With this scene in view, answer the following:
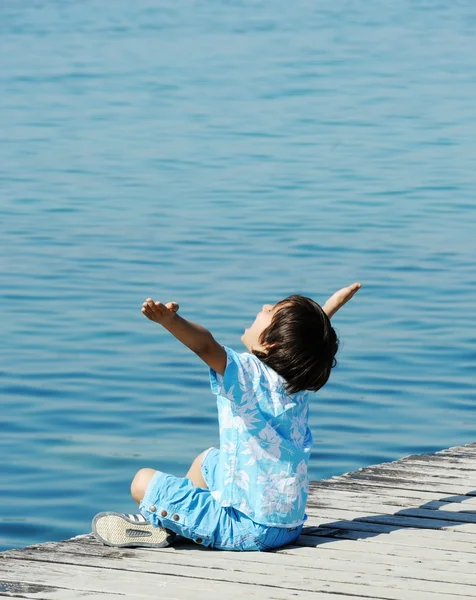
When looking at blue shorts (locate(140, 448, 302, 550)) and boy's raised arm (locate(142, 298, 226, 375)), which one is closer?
boy's raised arm (locate(142, 298, 226, 375))

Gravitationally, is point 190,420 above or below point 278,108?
below

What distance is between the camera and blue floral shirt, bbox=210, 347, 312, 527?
4.96 m


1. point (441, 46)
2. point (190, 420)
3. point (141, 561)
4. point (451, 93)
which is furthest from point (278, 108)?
point (141, 561)

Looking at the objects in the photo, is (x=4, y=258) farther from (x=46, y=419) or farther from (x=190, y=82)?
(x=190, y=82)

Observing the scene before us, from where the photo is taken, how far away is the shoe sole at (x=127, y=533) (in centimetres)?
509

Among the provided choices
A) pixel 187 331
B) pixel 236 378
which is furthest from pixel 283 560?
pixel 187 331

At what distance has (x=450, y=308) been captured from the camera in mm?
11633

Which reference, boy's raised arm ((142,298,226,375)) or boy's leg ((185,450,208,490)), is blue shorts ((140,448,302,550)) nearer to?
boy's leg ((185,450,208,490))

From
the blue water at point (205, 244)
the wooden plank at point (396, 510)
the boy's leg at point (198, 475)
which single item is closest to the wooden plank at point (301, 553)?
the boy's leg at point (198, 475)

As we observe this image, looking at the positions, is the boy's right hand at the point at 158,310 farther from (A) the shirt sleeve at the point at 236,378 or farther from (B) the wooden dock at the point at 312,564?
(B) the wooden dock at the point at 312,564

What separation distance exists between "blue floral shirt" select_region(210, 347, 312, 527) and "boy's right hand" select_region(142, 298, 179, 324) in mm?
419

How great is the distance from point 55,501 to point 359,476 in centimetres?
199

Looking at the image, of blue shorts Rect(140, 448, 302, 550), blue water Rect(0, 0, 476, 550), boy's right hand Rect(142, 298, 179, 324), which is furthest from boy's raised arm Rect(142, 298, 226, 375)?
blue water Rect(0, 0, 476, 550)

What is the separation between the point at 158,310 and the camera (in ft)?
14.9
